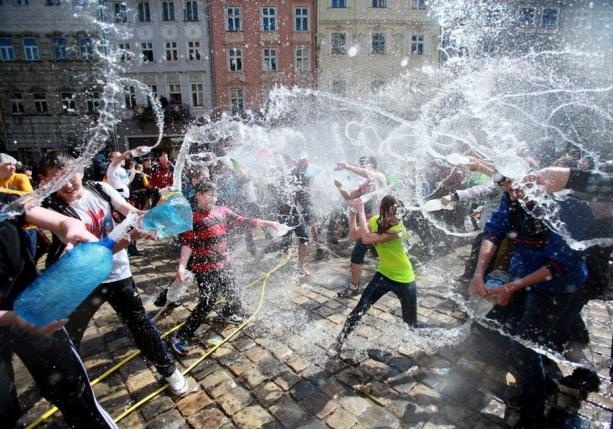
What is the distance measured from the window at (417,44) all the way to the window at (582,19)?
37.3 feet

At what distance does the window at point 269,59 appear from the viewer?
27688 millimetres

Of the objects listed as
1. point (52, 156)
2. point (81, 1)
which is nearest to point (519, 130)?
point (52, 156)

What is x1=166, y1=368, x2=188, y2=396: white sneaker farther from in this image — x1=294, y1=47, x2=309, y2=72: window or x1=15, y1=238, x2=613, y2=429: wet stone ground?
x1=294, y1=47, x2=309, y2=72: window

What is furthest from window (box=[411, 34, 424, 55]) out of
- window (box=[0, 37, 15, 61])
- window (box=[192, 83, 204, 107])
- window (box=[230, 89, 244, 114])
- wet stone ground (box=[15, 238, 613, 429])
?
window (box=[0, 37, 15, 61])

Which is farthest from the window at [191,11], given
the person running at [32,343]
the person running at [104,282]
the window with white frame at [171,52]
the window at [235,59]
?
the person running at [32,343]

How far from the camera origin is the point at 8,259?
84.2 inches

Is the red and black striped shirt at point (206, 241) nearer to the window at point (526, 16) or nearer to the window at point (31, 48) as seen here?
the window at point (31, 48)

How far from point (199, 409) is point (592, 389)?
3.61 metres

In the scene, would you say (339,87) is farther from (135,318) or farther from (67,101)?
(135,318)

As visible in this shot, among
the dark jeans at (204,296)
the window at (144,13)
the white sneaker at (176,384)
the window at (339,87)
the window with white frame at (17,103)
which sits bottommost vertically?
the white sneaker at (176,384)

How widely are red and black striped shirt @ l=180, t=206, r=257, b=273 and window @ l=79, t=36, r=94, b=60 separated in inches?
1136

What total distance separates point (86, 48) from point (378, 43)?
72.3ft

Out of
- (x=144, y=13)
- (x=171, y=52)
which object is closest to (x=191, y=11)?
(x=171, y=52)

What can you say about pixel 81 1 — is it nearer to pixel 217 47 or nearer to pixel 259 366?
pixel 217 47
